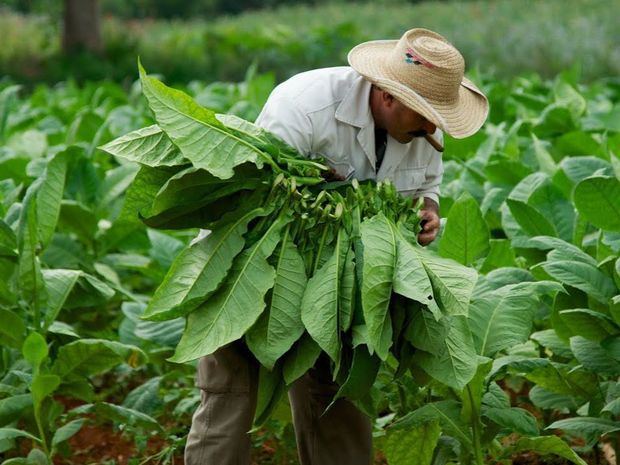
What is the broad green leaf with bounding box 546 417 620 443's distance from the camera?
3.85 m

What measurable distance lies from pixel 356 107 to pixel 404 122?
0.50ft

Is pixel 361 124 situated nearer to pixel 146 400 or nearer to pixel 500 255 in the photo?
pixel 500 255

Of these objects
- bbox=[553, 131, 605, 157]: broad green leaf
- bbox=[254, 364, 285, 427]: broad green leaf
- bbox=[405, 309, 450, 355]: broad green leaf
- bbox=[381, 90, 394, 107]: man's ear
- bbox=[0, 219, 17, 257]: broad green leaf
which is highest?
bbox=[381, 90, 394, 107]: man's ear

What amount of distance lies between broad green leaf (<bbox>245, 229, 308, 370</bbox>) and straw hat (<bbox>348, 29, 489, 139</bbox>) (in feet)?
1.69

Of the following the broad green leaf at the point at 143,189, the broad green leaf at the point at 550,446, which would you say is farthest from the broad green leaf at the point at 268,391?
the broad green leaf at the point at 550,446

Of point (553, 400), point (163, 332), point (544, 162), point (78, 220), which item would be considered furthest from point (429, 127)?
point (78, 220)

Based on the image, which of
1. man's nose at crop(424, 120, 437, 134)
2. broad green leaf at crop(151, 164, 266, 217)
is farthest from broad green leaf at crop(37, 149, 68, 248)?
man's nose at crop(424, 120, 437, 134)

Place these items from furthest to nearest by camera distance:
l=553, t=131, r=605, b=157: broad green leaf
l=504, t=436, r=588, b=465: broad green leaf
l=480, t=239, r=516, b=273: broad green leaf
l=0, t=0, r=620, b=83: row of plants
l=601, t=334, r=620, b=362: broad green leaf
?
l=0, t=0, r=620, b=83: row of plants < l=553, t=131, r=605, b=157: broad green leaf < l=480, t=239, r=516, b=273: broad green leaf < l=601, t=334, r=620, b=362: broad green leaf < l=504, t=436, r=588, b=465: broad green leaf

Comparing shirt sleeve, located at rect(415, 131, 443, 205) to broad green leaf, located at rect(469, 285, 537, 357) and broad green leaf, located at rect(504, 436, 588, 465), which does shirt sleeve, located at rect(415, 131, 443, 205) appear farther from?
broad green leaf, located at rect(504, 436, 588, 465)

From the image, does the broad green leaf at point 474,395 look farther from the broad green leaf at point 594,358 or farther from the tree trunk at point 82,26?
the tree trunk at point 82,26

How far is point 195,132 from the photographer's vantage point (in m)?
3.20

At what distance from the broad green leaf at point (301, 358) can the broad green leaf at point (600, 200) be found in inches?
48.8

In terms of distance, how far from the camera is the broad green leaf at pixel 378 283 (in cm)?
316

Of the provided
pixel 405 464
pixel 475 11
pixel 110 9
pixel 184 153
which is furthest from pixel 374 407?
pixel 110 9
